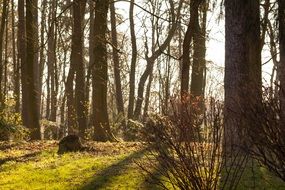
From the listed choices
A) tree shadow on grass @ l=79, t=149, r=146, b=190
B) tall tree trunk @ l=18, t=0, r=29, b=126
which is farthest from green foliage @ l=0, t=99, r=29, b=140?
tree shadow on grass @ l=79, t=149, r=146, b=190

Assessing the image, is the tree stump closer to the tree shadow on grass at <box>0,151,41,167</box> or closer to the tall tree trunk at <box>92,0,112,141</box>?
the tree shadow on grass at <box>0,151,41,167</box>

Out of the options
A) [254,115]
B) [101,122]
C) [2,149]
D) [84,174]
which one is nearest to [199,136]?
[254,115]

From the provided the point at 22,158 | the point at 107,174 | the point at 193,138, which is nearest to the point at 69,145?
the point at 22,158

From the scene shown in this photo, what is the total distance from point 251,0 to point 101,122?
7057mm

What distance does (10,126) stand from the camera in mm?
13266

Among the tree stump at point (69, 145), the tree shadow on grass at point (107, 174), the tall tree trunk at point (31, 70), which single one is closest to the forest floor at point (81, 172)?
the tree shadow on grass at point (107, 174)

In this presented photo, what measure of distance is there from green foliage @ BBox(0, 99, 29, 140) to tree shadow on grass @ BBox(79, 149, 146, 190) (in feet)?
14.3

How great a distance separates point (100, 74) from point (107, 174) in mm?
6644

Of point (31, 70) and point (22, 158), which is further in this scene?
point (31, 70)

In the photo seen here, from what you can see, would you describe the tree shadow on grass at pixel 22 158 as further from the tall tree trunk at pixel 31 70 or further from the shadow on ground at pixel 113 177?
the tall tree trunk at pixel 31 70

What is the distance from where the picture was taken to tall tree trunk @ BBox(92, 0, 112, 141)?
14.7m

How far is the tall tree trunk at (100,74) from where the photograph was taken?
1474 cm

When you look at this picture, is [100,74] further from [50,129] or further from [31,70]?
[50,129]

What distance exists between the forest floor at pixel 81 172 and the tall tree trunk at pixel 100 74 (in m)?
3.02
